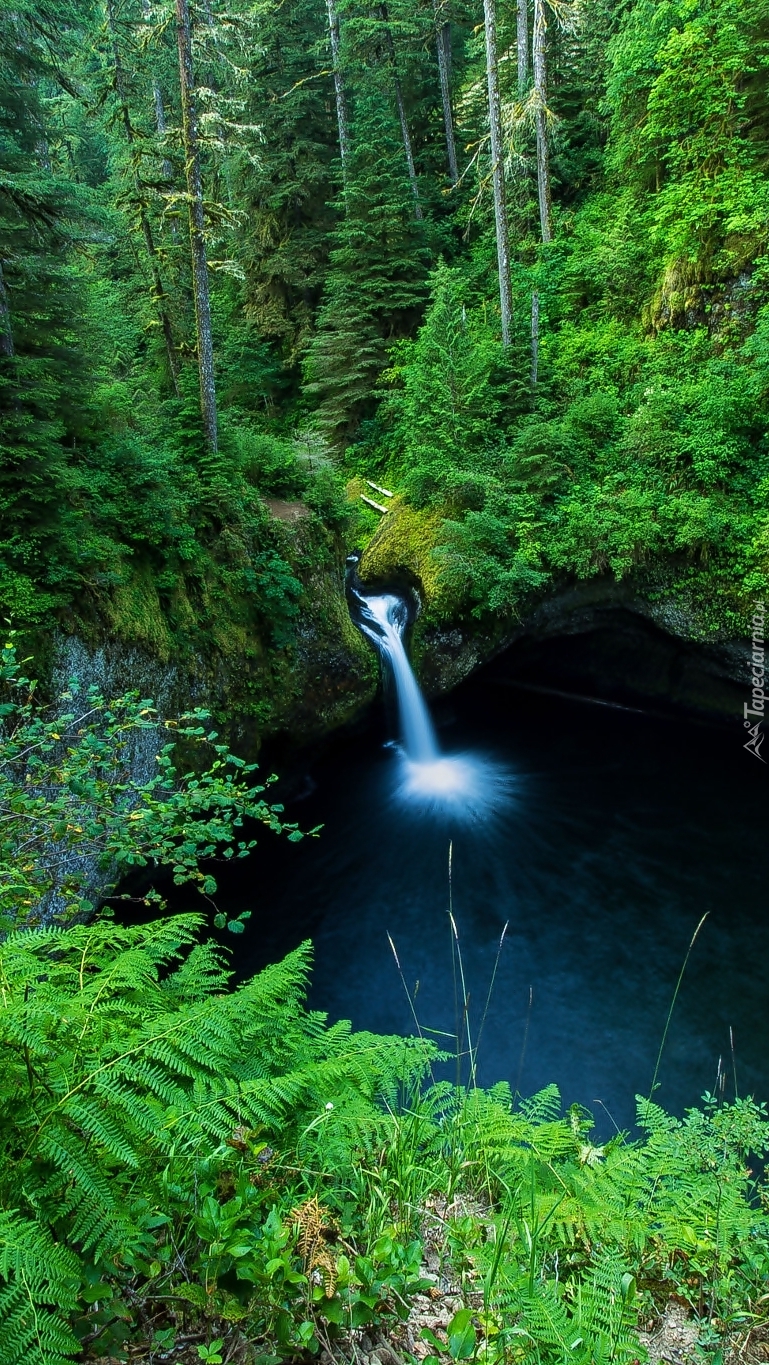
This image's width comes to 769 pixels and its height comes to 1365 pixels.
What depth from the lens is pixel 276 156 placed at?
742 inches

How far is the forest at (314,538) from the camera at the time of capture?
1642 mm

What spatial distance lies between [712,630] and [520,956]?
638 cm

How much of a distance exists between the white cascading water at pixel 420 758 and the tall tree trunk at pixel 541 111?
1129 cm

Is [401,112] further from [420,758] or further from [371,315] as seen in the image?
[420,758]

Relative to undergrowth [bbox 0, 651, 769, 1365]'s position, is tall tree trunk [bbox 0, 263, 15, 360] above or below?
above

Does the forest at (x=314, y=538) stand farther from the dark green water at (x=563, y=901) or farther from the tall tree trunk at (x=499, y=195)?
the dark green water at (x=563, y=901)

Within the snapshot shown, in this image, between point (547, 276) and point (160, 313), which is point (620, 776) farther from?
point (547, 276)

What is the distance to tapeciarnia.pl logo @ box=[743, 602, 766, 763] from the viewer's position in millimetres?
10375

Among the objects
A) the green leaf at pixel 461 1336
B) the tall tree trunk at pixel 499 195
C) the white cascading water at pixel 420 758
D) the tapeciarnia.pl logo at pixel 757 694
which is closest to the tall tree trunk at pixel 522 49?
the tall tree trunk at pixel 499 195

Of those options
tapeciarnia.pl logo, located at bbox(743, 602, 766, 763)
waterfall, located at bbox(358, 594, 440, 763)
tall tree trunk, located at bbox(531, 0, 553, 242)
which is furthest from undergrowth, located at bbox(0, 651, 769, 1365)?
tall tree trunk, located at bbox(531, 0, 553, 242)

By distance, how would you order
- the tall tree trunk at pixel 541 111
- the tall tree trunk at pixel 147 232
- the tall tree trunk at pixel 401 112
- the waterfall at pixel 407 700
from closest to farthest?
the tall tree trunk at pixel 147 232 < the waterfall at pixel 407 700 < the tall tree trunk at pixel 541 111 < the tall tree trunk at pixel 401 112

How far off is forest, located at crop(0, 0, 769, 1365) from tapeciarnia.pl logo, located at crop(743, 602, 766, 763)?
23 cm

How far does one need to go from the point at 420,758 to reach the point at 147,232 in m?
10.2

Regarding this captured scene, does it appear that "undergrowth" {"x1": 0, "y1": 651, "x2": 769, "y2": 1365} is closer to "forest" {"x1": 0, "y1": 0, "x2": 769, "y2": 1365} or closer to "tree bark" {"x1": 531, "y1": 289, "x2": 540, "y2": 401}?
"forest" {"x1": 0, "y1": 0, "x2": 769, "y2": 1365}
